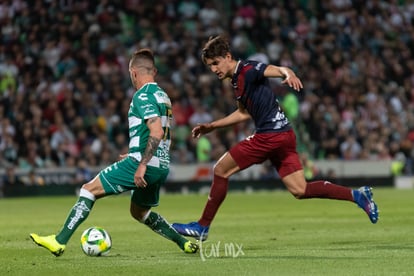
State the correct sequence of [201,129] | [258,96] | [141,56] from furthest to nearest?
[201,129]
[258,96]
[141,56]

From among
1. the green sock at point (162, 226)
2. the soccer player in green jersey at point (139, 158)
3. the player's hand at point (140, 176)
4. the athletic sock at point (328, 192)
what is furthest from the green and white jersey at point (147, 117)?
the athletic sock at point (328, 192)

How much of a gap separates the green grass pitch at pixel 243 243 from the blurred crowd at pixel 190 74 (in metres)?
5.21

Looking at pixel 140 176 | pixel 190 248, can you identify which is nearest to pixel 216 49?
pixel 140 176

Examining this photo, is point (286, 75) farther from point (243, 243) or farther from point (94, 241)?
point (243, 243)

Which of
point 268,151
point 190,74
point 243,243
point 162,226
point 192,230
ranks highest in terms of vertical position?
point 268,151

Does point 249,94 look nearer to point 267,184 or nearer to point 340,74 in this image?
point 267,184

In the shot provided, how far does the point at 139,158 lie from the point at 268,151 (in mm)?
1693

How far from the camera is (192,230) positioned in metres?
11.0

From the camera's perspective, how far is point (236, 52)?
28.7 m

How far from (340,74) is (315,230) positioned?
1561 centimetres

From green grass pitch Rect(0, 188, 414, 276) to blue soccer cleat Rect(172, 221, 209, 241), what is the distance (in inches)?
7.3

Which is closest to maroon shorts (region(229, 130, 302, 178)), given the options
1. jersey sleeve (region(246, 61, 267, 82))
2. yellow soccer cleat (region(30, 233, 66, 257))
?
jersey sleeve (region(246, 61, 267, 82))

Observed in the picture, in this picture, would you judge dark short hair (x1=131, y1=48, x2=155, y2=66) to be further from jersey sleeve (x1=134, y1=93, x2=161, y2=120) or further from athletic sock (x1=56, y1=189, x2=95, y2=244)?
athletic sock (x1=56, y1=189, x2=95, y2=244)

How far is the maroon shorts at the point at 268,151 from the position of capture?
1121cm
